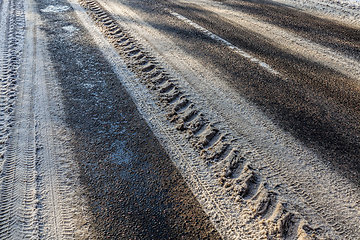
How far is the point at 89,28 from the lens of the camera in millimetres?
5180

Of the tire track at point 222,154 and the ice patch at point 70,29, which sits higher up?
the ice patch at point 70,29

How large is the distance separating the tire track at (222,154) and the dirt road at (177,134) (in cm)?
1

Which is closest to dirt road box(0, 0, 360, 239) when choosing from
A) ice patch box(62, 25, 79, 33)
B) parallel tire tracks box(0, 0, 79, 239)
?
parallel tire tracks box(0, 0, 79, 239)

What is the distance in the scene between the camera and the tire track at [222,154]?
1924 mm

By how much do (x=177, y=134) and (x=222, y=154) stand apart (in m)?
0.46

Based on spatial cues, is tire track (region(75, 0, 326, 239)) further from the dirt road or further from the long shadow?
the long shadow

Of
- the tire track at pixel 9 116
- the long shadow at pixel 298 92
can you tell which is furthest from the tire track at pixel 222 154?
the tire track at pixel 9 116

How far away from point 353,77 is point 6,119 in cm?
390

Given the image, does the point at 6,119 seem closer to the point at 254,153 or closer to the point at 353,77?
the point at 254,153

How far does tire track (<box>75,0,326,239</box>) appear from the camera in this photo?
1.92m

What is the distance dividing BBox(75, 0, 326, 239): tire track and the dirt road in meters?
Result: 0.01

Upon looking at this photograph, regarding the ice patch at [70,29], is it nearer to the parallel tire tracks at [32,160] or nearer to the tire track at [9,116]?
the tire track at [9,116]

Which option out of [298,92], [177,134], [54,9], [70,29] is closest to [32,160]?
[177,134]

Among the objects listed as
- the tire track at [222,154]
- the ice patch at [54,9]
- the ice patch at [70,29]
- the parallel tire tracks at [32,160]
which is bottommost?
the parallel tire tracks at [32,160]
